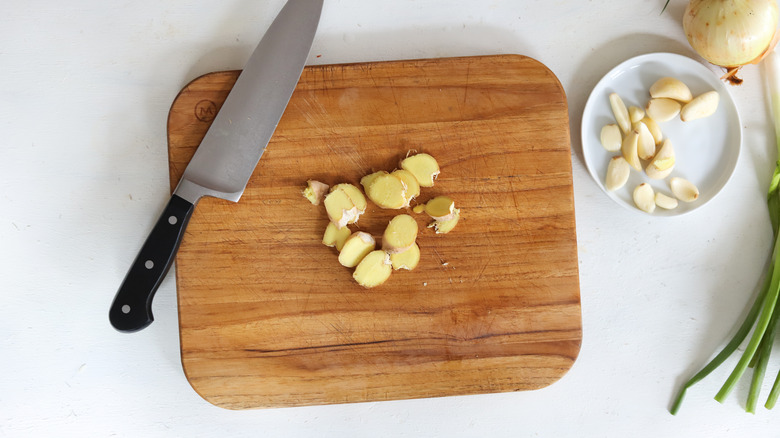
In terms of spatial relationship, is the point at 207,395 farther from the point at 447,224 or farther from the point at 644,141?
the point at 644,141

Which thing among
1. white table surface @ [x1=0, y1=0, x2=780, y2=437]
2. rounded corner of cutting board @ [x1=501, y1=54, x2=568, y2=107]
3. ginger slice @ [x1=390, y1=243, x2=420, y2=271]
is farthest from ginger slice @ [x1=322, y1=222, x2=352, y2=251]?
rounded corner of cutting board @ [x1=501, y1=54, x2=568, y2=107]

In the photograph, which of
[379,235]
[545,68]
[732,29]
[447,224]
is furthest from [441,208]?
[732,29]

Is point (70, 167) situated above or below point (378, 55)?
below

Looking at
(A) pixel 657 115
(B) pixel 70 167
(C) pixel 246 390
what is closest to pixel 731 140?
(A) pixel 657 115

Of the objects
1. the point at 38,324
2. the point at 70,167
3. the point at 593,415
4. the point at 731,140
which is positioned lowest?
the point at 593,415

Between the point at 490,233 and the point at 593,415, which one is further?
the point at 593,415

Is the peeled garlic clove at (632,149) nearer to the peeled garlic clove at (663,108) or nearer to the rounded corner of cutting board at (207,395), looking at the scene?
the peeled garlic clove at (663,108)

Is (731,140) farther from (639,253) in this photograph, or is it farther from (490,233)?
(490,233)

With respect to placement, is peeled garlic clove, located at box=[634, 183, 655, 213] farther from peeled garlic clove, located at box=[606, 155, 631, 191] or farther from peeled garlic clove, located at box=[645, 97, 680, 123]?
peeled garlic clove, located at box=[645, 97, 680, 123]
